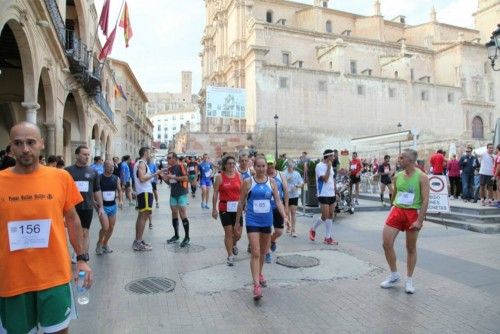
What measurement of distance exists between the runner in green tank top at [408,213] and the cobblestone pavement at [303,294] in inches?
13.7

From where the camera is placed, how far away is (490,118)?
185ft

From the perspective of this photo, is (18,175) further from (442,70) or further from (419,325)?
(442,70)

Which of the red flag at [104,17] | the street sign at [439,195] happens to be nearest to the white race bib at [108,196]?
the street sign at [439,195]

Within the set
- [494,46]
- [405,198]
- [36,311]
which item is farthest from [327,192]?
[494,46]

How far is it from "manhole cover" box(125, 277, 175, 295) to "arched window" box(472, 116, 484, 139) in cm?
5888

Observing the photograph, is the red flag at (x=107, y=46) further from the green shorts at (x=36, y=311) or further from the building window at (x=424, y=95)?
the building window at (x=424, y=95)

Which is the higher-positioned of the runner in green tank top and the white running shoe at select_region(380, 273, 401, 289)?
the runner in green tank top

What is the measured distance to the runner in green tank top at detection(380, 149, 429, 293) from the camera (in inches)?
212

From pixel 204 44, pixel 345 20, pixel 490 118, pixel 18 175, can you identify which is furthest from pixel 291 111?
pixel 18 175

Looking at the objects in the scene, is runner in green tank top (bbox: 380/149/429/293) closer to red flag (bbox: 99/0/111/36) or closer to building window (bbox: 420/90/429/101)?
red flag (bbox: 99/0/111/36)

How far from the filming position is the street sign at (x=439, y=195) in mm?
9617

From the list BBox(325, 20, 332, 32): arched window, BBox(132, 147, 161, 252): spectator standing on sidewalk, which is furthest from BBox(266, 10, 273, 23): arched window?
BBox(132, 147, 161, 252): spectator standing on sidewalk

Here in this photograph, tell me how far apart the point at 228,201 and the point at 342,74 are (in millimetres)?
42966

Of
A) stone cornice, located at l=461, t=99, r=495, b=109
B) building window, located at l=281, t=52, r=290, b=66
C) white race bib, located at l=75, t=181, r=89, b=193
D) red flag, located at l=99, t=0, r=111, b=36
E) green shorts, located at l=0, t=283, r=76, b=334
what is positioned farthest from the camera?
stone cornice, located at l=461, t=99, r=495, b=109
